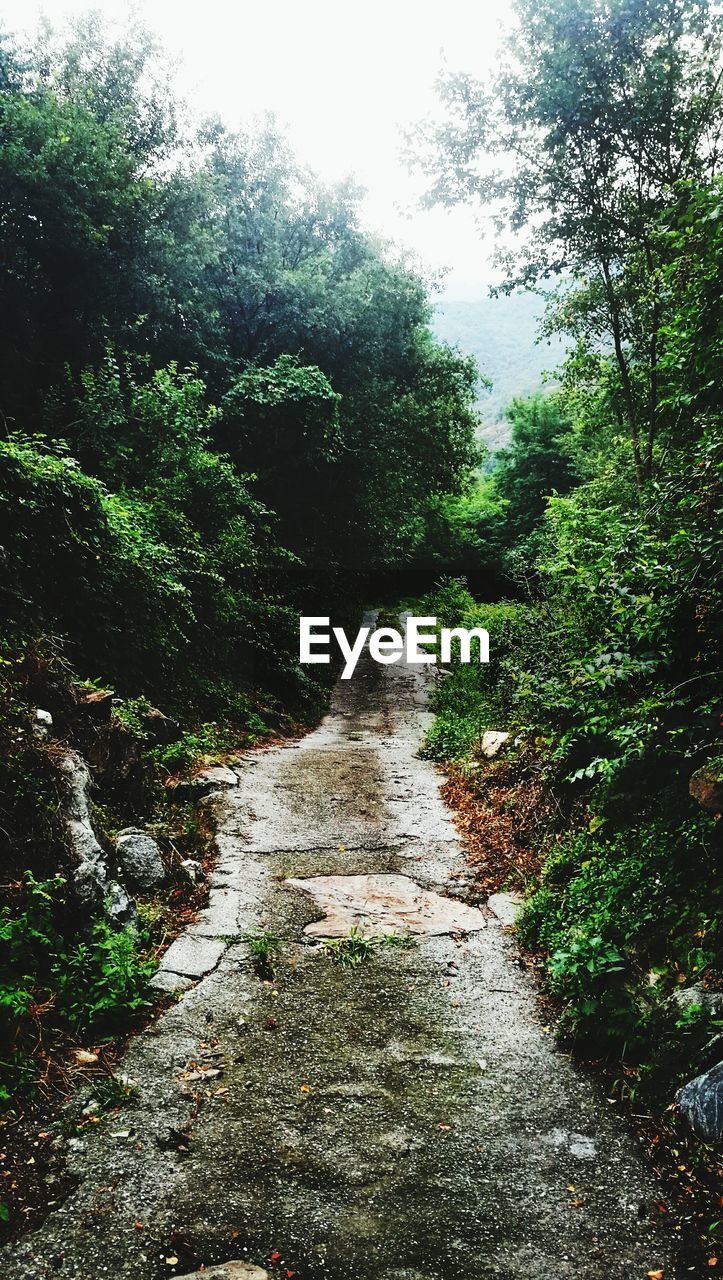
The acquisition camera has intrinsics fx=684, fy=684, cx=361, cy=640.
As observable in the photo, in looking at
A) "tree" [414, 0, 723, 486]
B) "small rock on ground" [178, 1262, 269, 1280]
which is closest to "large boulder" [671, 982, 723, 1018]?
"small rock on ground" [178, 1262, 269, 1280]

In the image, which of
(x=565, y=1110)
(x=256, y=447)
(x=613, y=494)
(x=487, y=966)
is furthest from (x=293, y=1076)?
(x=256, y=447)

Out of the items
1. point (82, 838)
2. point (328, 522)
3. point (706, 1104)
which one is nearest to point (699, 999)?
point (706, 1104)

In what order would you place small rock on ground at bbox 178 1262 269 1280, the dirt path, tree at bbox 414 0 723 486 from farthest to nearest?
tree at bbox 414 0 723 486
the dirt path
small rock on ground at bbox 178 1262 269 1280

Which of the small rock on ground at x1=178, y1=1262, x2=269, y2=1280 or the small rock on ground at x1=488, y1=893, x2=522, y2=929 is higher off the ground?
the small rock on ground at x1=488, y1=893, x2=522, y2=929

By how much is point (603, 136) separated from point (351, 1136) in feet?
38.8

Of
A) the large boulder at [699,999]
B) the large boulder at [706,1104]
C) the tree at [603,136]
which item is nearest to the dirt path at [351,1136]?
the large boulder at [706,1104]

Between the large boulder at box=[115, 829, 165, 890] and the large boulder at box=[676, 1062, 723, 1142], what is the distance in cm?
354

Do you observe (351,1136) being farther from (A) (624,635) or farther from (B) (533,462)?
(B) (533,462)

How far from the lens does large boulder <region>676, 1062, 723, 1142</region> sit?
2801 mm

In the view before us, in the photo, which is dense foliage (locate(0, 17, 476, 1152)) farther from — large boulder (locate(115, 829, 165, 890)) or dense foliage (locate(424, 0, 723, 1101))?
dense foliage (locate(424, 0, 723, 1101))

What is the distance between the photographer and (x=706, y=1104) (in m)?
2.86

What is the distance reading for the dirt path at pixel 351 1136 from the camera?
2488mm

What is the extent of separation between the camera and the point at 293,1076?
3.44m

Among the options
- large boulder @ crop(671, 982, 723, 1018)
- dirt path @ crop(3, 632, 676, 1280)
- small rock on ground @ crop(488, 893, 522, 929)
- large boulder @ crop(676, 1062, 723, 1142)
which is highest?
large boulder @ crop(671, 982, 723, 1018)
